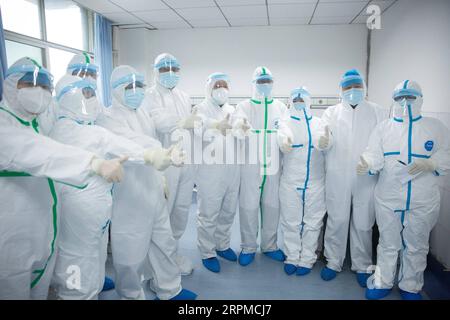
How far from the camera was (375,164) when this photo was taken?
6.01ft

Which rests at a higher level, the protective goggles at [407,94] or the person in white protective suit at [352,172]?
the protective goggles at [407,94]

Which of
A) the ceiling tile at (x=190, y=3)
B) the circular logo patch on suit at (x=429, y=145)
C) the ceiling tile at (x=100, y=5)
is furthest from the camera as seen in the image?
the ceiling tile at (x=100, y=5)

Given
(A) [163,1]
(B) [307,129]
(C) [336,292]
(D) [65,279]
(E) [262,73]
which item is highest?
(A) [163,1]

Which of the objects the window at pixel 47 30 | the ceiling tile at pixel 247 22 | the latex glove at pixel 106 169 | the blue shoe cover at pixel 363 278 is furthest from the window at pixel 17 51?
the blue shoe cover at pixel 363 278

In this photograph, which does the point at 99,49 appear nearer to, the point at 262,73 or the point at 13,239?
the point at 262,73

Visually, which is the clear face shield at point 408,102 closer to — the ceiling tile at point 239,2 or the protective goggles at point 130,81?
the protective goggles at point 130,81

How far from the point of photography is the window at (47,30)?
2807 mm

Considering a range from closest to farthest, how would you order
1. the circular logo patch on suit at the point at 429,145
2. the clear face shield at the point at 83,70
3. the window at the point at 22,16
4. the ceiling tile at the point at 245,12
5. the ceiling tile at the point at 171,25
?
the circular logo patch on suit at the point at 429,145, the clear face shield at the point at 83,70, the window at the point at 22,16, the ceiling tile at the point at 245,12, the ceiling tile at the point at 171,25

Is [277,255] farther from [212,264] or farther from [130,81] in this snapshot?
[130,81]

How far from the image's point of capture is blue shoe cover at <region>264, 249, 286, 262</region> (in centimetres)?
245

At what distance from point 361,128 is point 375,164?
0.32m

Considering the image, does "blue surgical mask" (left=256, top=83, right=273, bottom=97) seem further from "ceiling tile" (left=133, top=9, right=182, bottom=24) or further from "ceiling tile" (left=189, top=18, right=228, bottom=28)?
"ceiling tile" (left=189, top=18, right=228, bottom=28)

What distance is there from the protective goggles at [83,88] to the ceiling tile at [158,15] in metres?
2.48
